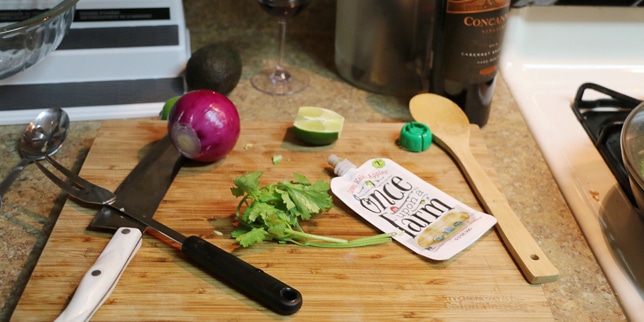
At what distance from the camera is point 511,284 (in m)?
0.77

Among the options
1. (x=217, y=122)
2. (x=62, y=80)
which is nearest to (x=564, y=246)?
(x=217, y=122)

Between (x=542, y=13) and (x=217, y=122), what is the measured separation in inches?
25.9

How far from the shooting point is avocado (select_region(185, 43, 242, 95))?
1069mm

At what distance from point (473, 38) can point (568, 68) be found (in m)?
0.35

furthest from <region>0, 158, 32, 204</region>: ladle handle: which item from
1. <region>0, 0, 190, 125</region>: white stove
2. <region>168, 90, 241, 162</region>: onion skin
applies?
<region>168, 90, 241, 162</region>: onion skin

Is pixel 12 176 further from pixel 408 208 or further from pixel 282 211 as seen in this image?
pixel 408 208

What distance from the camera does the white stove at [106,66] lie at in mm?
1054

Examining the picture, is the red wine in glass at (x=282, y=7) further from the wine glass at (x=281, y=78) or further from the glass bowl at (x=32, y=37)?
the glass bowl at (x=32, y=37)

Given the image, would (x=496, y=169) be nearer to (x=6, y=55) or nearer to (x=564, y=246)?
(x=564, y=246)

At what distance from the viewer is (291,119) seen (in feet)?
3.63

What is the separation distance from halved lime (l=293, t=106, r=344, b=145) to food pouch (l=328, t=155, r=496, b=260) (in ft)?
0.16

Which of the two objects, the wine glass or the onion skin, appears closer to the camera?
the onion skin

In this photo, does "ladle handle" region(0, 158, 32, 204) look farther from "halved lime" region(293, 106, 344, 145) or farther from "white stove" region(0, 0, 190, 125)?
"halved lime" region(293, 106, 344, 145)

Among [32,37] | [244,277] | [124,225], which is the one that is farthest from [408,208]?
[32,37]
